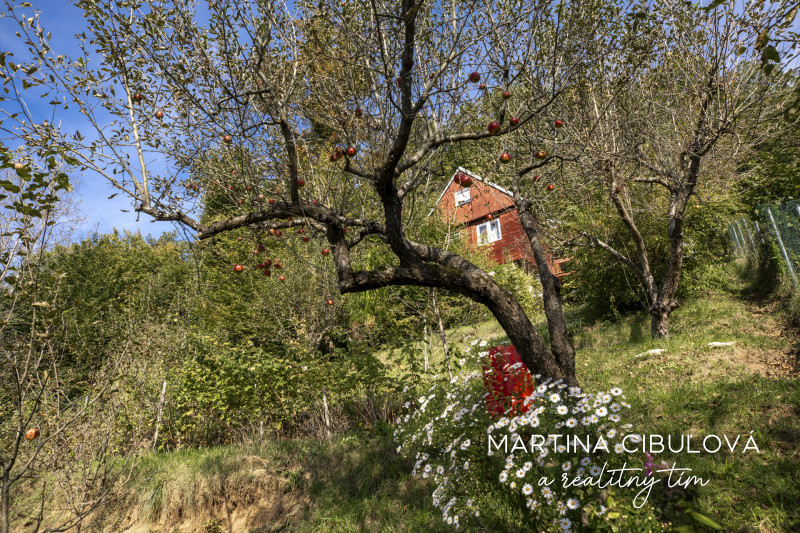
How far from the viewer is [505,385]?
373 centimetres

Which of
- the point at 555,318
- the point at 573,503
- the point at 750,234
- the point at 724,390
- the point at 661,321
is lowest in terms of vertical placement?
the point at 724,390

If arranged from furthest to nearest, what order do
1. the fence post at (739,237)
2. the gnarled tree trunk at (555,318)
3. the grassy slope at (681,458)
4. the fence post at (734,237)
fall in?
the fence post at (734,237), the fence post at (739,237), the gnarled tree trunk at (555,318), the grassy slope at (681,458)

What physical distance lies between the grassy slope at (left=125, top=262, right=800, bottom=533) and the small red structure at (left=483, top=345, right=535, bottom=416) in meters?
1.18

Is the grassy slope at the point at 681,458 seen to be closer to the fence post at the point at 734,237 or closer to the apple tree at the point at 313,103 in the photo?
the apple tree at the point at 313,103

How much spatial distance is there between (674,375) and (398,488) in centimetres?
385

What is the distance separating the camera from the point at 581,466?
239cm

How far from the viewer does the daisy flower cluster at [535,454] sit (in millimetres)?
2398

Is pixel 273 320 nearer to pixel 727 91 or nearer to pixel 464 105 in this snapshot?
pixel 464 105

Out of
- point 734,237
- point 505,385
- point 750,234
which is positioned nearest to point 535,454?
point 505,385

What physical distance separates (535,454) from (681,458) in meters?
1.87

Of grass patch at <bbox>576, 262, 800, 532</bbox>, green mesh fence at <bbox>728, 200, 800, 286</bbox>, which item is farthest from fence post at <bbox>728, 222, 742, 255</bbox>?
grass patch at <bbox>576, 262, 800, 532</bbox>

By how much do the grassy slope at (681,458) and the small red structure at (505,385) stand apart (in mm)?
1185

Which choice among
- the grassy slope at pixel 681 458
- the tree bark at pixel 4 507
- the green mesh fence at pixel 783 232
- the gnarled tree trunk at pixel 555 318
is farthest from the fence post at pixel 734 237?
the tree bark at pixel 4 507

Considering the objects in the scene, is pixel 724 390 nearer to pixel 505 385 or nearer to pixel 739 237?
pixel 505 385
